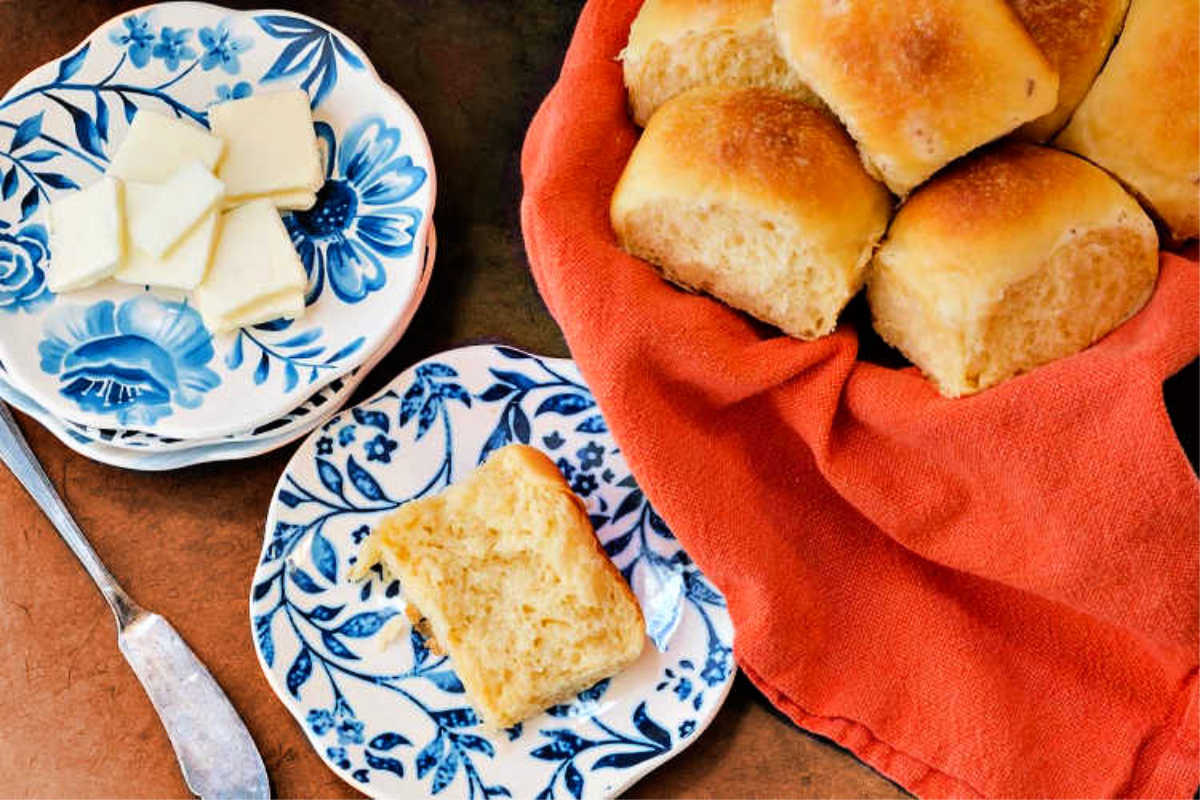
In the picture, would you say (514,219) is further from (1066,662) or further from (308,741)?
(1066,662)

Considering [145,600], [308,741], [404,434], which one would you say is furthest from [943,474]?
[145,600]

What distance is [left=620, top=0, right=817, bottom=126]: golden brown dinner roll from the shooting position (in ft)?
3.03

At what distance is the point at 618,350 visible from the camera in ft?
3.11

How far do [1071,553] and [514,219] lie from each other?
2.01 feet

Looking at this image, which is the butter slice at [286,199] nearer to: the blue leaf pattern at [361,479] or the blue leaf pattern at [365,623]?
the blue leaf pattern at [361,479]

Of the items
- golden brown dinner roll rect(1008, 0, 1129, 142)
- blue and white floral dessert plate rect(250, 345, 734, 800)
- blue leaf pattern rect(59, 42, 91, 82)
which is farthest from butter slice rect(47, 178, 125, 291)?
golden brown dinner roll rect(1008, 0, 1129, 142)

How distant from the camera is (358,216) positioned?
1.19 meters

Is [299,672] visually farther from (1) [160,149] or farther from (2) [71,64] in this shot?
(2) [71,64]

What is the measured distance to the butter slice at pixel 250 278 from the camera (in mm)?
1134

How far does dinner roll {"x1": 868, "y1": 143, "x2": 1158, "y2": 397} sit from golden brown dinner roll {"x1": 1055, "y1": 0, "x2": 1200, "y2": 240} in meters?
0.02

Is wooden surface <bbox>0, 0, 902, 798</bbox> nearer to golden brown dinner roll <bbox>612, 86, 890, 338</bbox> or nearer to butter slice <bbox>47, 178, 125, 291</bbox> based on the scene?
butter slice <bbox>47, 178, 125, 291</bbox>

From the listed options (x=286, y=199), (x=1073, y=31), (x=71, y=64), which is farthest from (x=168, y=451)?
(x=1073, y=31)

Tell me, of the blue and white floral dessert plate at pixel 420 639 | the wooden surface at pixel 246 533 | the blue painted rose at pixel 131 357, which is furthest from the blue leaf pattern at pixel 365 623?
the blue painted rose at pixel 131 357

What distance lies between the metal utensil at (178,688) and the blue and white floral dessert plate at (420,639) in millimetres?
69
